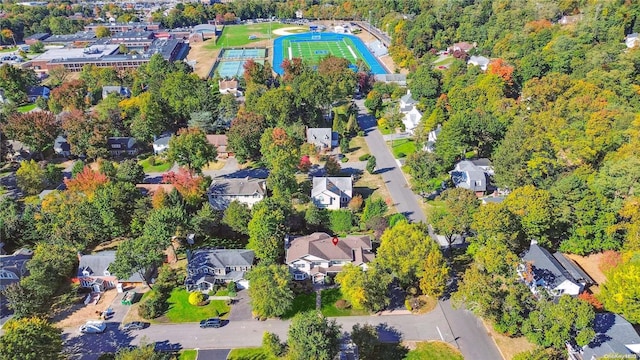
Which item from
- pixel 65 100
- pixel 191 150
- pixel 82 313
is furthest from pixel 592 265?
pixel 65 100

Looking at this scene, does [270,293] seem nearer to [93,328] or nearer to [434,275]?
[434,275]

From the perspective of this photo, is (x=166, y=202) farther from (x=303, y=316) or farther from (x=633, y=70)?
(x=633, y=70)

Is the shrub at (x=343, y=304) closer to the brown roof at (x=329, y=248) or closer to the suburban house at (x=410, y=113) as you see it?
the brown roof at (x=329, y=248)

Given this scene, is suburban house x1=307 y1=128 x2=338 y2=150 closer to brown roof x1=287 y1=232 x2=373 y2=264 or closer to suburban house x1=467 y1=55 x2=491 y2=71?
brown roof x1=287 y1=232 x2=373 y2=264

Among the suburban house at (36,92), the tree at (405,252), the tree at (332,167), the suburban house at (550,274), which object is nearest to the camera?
the suburban house at (550,274)

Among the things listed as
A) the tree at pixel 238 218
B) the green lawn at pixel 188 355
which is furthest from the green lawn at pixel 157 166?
the green lawn at pixel 188 355

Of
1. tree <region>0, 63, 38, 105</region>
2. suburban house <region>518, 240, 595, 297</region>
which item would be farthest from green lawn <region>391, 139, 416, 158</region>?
tree <region>0, 63, 38, 105</region>
